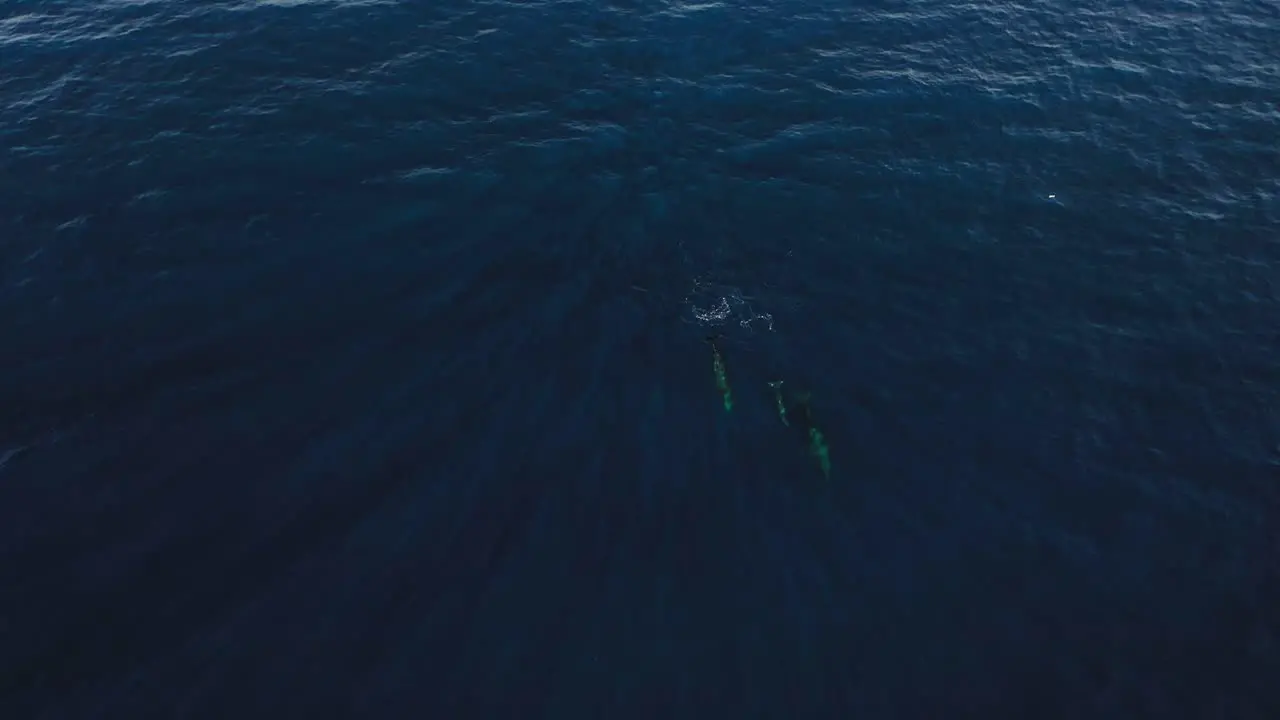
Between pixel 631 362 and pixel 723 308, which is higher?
pixel 723 308

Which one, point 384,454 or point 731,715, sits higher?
point 384,454

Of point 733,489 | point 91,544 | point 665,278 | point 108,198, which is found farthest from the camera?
point 108,198

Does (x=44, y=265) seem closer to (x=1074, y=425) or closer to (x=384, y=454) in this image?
(x=384, y=454)

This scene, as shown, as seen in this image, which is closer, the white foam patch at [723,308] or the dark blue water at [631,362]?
the dark blue water at [631,362]

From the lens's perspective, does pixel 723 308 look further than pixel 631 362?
Yes

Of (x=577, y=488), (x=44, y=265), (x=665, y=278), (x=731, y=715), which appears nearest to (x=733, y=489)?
(x=577, y=488)

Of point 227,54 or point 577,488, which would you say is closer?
point 577,488

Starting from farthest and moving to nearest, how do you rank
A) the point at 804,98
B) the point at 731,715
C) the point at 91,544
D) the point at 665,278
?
the point at 804,98 → the point at 665,278 → the point at 91,544 → the point at 731,715

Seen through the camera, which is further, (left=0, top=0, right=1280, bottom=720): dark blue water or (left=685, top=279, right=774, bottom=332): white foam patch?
(left=685, top=279, right=774, bottom=332): white foam patch
